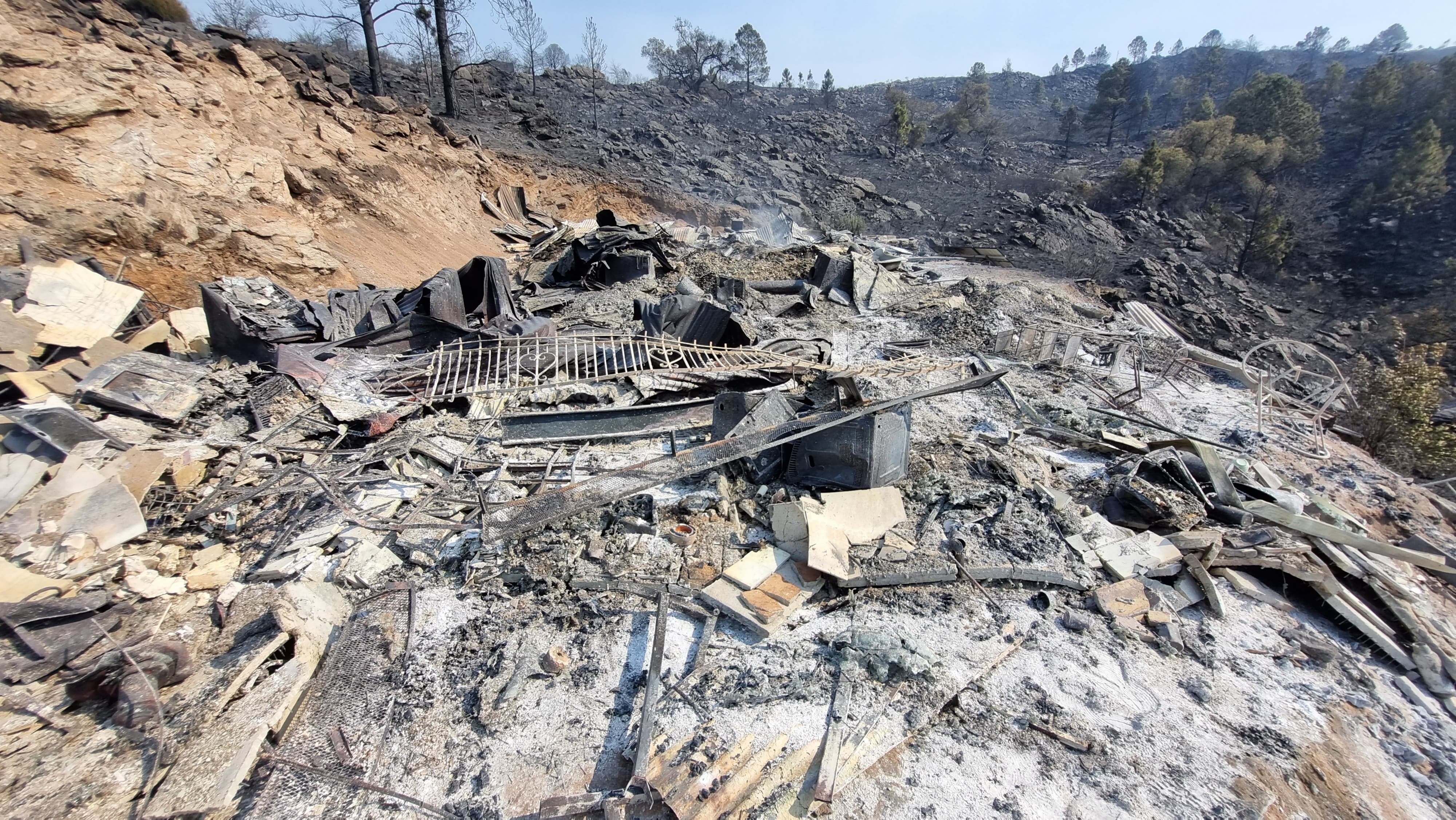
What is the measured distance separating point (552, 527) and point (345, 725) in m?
1.65

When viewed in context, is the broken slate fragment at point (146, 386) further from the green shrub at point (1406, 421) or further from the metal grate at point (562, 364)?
the green shrub at point (1406, 421)

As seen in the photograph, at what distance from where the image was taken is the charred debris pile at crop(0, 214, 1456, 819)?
9.27 ft

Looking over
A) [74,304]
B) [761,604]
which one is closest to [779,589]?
[761,604]

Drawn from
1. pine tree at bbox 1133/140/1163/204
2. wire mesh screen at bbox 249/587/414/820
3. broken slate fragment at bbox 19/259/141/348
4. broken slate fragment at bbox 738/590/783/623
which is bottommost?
wire mesh screen at bbox 249/587/414/820

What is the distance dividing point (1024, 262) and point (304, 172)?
1802 cm

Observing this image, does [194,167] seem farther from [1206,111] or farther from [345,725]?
[1206,111]

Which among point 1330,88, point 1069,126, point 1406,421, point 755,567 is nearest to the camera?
point 755,567

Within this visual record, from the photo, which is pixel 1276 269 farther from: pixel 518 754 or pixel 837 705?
pixel 518 754

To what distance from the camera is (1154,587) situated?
3.92 metres

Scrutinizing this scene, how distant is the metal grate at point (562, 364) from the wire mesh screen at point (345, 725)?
2927 mm

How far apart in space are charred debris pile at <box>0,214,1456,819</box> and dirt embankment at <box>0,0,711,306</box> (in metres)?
1.10

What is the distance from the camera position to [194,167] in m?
8.12

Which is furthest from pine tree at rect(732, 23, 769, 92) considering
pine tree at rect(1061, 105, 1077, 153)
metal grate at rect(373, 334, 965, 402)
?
metal grate at rect(373, 334, 965, 402)

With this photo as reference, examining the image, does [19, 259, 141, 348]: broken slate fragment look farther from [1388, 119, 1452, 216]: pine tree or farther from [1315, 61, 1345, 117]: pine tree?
[1315, 61, 1345, 117]: pine tree
